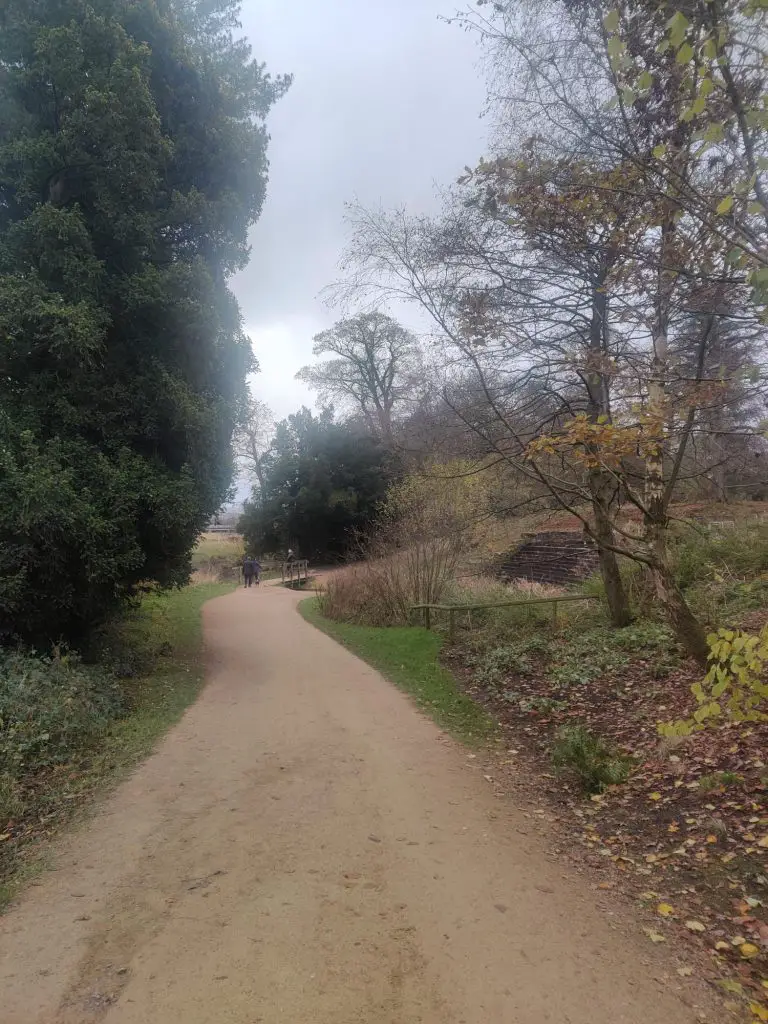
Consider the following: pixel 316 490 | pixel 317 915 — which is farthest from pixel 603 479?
pixel 316 490

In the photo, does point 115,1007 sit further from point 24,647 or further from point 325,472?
point 325,472

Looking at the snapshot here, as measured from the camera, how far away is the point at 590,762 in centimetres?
536

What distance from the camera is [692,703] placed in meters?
6.31

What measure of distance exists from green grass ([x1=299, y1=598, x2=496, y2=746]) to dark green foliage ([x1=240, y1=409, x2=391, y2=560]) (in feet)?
59.4

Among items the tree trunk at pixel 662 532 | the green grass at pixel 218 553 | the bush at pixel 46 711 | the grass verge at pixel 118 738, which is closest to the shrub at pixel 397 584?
the grass verge at pixel 118 738

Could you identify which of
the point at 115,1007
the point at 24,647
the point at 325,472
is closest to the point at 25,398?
the point at 24,647

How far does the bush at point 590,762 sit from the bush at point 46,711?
4.82 m

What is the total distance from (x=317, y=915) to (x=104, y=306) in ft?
28.5

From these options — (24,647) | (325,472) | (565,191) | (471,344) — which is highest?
(325,472)

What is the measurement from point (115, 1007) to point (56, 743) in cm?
397

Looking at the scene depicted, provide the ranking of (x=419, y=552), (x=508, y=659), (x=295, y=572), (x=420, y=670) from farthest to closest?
(x=295, y=572), (x=419, y=552), (x=420, y=670), (x=508, y=659)

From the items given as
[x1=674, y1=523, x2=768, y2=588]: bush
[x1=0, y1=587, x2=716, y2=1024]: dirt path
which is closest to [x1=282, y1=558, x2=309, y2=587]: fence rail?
[x1=674, y1=523, x2=768, y2=588]: bush

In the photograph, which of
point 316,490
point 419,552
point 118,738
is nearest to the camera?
point 118,738

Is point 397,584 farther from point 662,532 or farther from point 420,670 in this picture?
point 662,532
